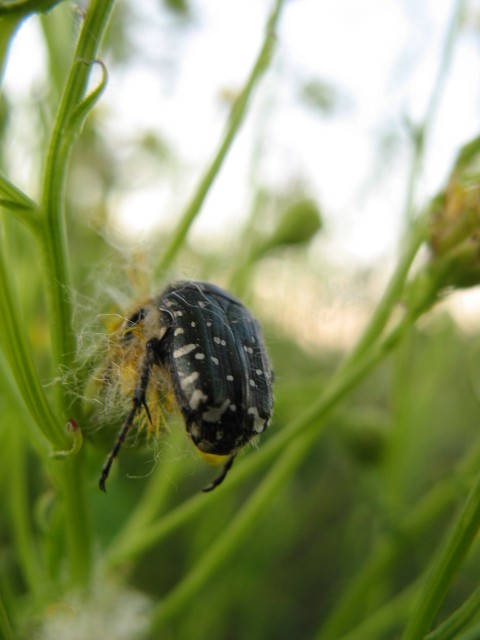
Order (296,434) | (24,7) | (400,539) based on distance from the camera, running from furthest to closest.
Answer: (400,539) → (296,434) → (24,7)

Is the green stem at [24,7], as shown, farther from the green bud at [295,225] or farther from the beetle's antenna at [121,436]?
the green bud at [295,225]

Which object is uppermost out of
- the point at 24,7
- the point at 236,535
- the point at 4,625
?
the point at 24,7

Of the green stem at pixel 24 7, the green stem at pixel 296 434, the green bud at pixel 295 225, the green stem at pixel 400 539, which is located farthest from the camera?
the green bud at pixel 295 225

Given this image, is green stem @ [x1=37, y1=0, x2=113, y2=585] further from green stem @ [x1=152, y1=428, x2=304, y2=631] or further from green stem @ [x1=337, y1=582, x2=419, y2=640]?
green stem @ [x1=337, y1=582, x2=419, y2=640]

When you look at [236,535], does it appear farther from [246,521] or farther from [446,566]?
[446,566]

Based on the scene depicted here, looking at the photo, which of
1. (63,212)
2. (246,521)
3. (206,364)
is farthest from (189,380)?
(246,521)

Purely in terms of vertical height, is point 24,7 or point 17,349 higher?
point 24,7

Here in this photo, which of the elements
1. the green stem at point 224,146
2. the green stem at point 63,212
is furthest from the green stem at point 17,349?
the green stem at point 224,146

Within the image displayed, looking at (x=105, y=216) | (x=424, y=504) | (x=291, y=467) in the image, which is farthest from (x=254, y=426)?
(x=105, y=216)
